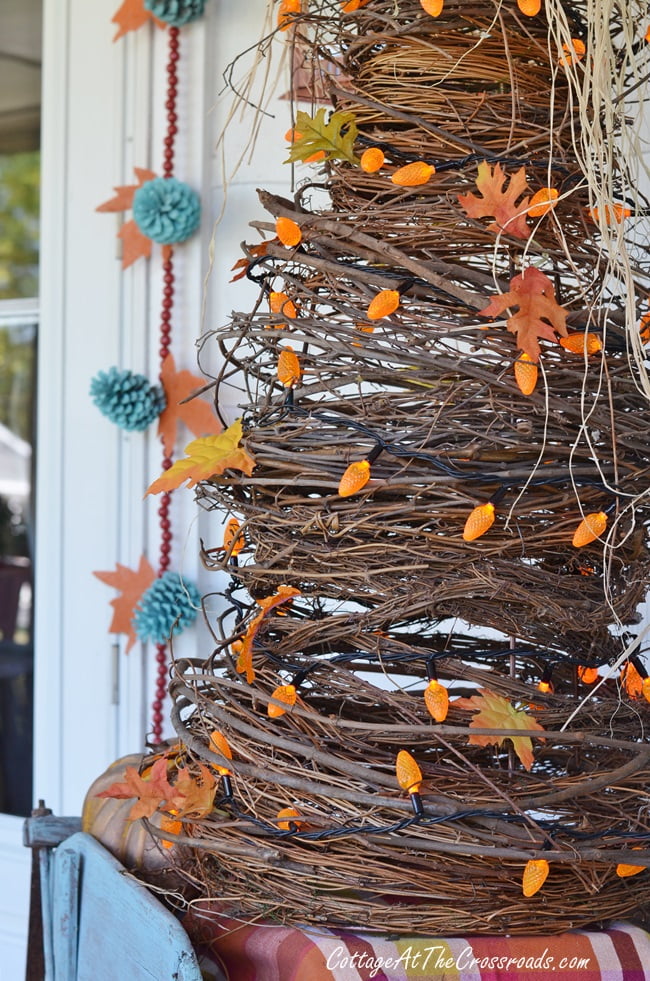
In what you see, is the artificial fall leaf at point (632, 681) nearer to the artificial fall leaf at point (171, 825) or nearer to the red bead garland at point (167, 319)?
the artificial fall leaf at point (171, 825)

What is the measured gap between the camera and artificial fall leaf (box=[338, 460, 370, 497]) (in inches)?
24.4

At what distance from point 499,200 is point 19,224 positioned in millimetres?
1355

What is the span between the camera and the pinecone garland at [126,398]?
4.62 feet

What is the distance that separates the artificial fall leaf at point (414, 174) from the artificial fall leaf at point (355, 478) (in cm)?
20

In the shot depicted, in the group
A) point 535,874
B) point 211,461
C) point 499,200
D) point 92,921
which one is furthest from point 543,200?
point 92,921

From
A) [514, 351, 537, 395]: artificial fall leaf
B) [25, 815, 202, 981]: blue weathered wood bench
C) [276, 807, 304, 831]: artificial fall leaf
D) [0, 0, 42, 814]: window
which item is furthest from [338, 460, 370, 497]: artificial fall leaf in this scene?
[0, 0, 42, 814]: window

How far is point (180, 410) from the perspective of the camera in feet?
4.71

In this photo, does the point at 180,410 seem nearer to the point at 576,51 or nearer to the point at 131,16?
the point at 131,16

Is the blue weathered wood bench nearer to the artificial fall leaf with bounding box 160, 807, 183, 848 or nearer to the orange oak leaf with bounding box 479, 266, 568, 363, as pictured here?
the artificial fall leaf with bounding box 160, 807, 183, 848

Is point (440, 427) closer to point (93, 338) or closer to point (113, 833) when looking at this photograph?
point (113, 833)

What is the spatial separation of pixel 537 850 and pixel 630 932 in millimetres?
145

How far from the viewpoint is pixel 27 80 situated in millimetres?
1652

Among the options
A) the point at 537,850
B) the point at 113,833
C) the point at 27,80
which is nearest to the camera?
the point at 537,850

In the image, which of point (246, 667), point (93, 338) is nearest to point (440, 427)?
point (246, 667)
